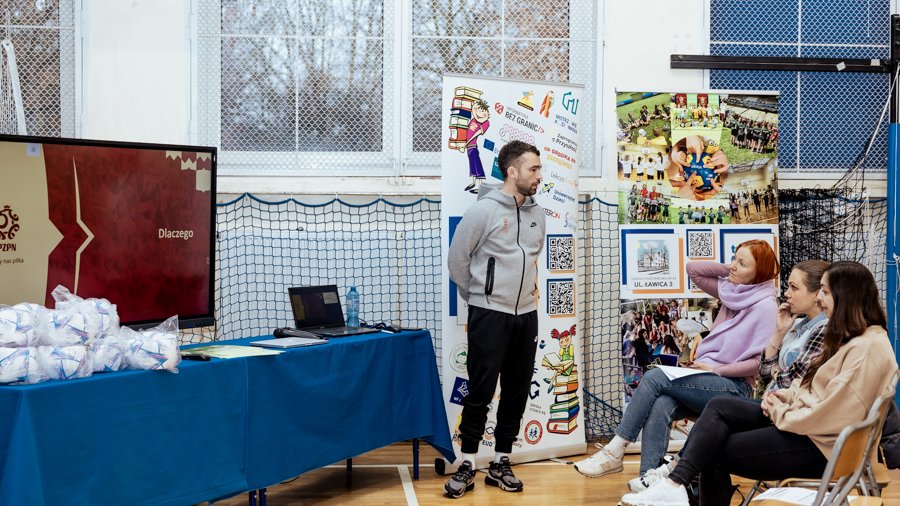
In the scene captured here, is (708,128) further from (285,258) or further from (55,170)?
(55,170)

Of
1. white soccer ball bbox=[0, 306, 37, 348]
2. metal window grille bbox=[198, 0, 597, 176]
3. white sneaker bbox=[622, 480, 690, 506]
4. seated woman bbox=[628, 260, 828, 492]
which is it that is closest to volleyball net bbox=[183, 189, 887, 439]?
metal window grille bbox=[198, 0, 597, 176]

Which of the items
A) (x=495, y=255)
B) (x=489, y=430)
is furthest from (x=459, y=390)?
(x=495, y=255)

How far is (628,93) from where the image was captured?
4922 millimetres

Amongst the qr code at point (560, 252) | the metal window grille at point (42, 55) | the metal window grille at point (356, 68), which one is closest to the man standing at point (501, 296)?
the qr code at point (560, 252)

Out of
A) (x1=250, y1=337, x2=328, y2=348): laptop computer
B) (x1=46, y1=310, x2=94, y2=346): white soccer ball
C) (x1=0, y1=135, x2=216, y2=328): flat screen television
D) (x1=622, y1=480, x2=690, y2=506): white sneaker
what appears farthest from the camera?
(x1=250, y1=337, x2=328, y2=348): laptop computer

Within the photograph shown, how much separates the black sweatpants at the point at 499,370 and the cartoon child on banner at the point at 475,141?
0.71 metres

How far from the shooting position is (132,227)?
131 inches

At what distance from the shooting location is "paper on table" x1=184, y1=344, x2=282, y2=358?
10.9 ft

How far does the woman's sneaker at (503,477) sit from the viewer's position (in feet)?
13.6

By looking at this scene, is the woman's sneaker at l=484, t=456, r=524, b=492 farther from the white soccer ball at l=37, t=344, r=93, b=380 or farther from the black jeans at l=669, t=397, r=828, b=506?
the white soccer ball at l=37, t=344, r=93, b=380

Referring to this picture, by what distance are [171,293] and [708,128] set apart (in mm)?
3069

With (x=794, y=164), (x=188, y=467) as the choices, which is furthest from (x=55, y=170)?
(x=794, y=164)

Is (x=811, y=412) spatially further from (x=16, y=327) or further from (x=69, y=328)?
(x=16, y=327)

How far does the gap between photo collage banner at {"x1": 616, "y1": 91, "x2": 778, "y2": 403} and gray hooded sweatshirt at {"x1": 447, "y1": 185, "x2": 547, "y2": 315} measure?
94 centimetres
